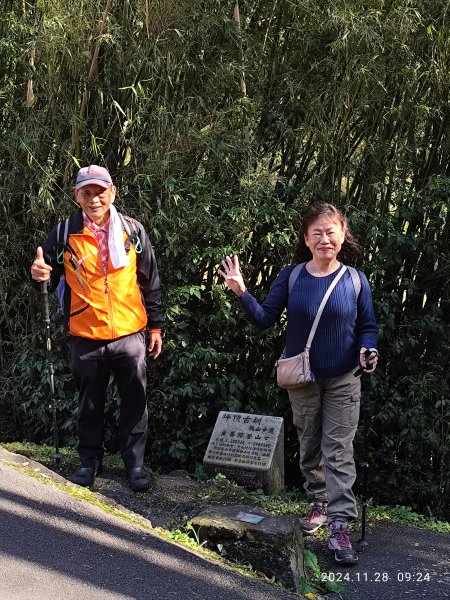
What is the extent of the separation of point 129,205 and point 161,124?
1.95 feet


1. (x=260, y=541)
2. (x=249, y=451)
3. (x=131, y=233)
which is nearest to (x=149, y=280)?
(x=131, y=233)

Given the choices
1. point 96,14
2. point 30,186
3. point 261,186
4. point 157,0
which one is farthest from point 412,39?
point 30,186

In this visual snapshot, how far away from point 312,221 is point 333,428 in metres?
1.05

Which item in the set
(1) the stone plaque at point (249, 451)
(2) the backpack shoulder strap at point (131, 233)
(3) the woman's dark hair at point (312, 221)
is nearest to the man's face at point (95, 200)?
(2) the backpack shoulder strap at point (131, 233)

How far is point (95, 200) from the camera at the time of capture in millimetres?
4129

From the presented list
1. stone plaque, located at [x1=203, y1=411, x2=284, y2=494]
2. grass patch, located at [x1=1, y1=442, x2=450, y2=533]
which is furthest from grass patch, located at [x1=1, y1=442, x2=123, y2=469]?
stone plaque, located at [x1=203, y1=411, x2=284, y2=494]

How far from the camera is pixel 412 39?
4.91m

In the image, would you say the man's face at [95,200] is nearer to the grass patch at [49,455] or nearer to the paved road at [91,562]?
the paved road at [91,562]

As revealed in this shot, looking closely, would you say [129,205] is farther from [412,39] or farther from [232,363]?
[412,39]

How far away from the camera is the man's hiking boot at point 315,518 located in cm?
407

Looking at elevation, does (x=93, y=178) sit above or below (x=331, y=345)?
above

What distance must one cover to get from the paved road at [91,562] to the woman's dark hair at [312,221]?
1.64 m
